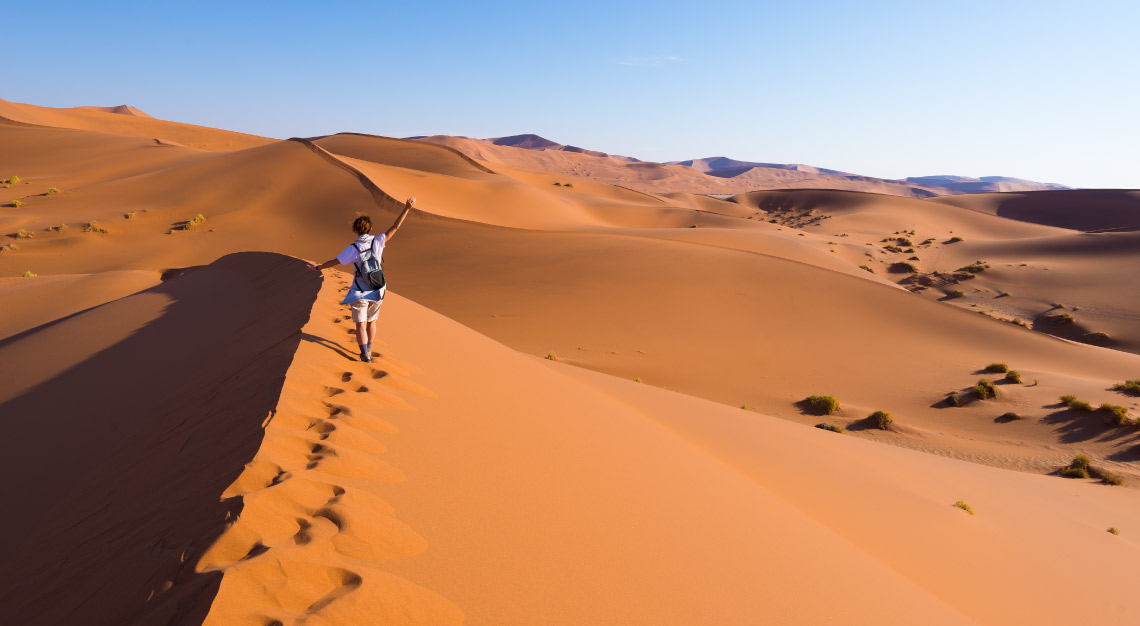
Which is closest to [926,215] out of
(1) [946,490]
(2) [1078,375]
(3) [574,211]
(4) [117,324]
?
(3) [574,211]

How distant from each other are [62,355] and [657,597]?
807cm

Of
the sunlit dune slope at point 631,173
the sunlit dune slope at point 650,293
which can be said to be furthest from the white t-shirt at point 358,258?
the sunlit dune slope at point 631,173

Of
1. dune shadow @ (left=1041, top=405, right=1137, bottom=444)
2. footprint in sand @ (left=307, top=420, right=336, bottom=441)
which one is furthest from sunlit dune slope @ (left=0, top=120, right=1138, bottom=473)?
footprint in sand @ (left=307, top=420, right=336, bottom=441)

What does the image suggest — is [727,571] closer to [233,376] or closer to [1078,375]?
[233,376]

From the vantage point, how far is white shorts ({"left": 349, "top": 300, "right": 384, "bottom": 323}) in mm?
5363

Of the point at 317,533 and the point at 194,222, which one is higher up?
the point at 194,222

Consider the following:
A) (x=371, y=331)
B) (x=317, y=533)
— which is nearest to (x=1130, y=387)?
(x=371, y=331)

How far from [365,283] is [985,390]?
1290 cm

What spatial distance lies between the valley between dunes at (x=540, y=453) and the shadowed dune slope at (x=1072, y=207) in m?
72.9

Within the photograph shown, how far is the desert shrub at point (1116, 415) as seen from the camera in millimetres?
11266

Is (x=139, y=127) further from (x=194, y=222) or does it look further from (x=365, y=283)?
(x=365, y=283)

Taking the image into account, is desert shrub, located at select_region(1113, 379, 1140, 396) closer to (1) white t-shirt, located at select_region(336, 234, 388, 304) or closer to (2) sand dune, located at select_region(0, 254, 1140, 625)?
(2) sand dune, located at select_region(0, 254, 1140, 625)

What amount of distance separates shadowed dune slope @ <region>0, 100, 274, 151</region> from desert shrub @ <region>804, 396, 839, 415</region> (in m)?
62.9

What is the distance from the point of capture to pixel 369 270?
5551 millimetres
